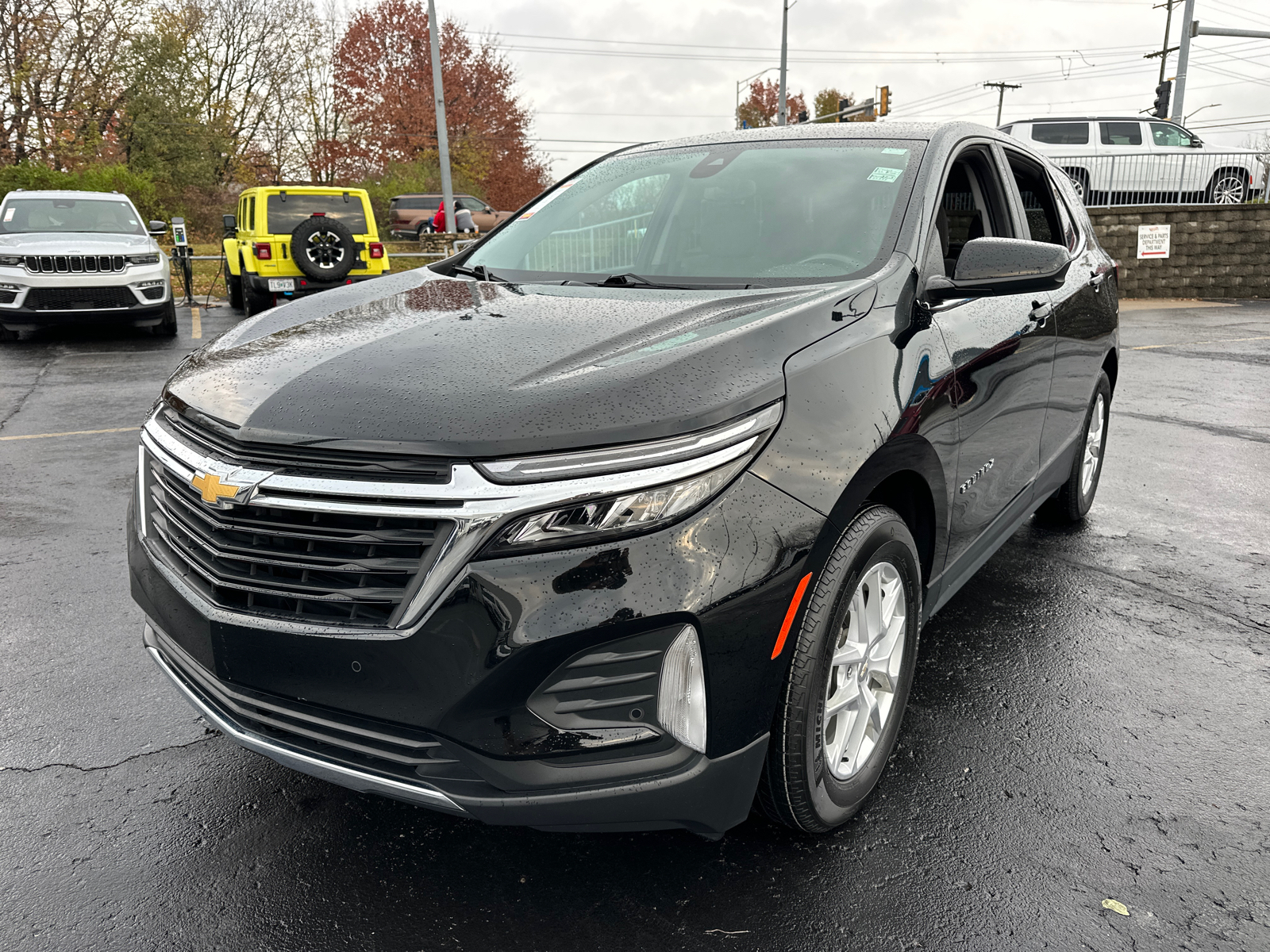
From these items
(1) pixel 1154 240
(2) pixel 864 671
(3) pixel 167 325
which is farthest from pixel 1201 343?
(3) pixel 167 325

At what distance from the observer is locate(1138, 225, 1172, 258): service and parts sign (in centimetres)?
1939

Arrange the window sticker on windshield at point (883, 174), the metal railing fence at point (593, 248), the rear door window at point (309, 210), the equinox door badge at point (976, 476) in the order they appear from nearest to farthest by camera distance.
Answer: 1. the equinox door badge at point (976, 476)
2. the window sticker on windshield at point (883, 174)
3. the metal railing fence at point (593, 248)
4. the rear door window at point (309, 210)

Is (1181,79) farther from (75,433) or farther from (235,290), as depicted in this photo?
(75,433)

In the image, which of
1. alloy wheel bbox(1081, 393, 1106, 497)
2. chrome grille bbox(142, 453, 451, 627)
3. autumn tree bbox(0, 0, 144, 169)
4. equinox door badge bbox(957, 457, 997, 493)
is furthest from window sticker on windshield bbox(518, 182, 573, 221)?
autumn tree bbox(0, 0, 144, 169)

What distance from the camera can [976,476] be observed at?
2918mm

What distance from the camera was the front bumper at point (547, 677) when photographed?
5.76 feet

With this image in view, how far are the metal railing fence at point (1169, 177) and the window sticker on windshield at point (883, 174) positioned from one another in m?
19.8

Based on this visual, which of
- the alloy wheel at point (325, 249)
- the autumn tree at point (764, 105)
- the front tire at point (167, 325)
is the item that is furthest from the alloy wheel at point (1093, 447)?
the autumn tree at point (764, 105)

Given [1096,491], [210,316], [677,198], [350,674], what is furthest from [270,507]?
[210,316]

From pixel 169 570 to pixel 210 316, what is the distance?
14327 millimetres

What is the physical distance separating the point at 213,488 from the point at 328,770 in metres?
0.62

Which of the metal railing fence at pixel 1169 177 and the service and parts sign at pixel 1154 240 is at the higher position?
the metal railing fence at pixel 1169 177

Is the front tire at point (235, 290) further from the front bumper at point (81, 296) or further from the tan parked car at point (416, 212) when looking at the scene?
the tan parked car at point (416, 212)

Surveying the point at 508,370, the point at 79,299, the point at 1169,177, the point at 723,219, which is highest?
the point at 1169,177
